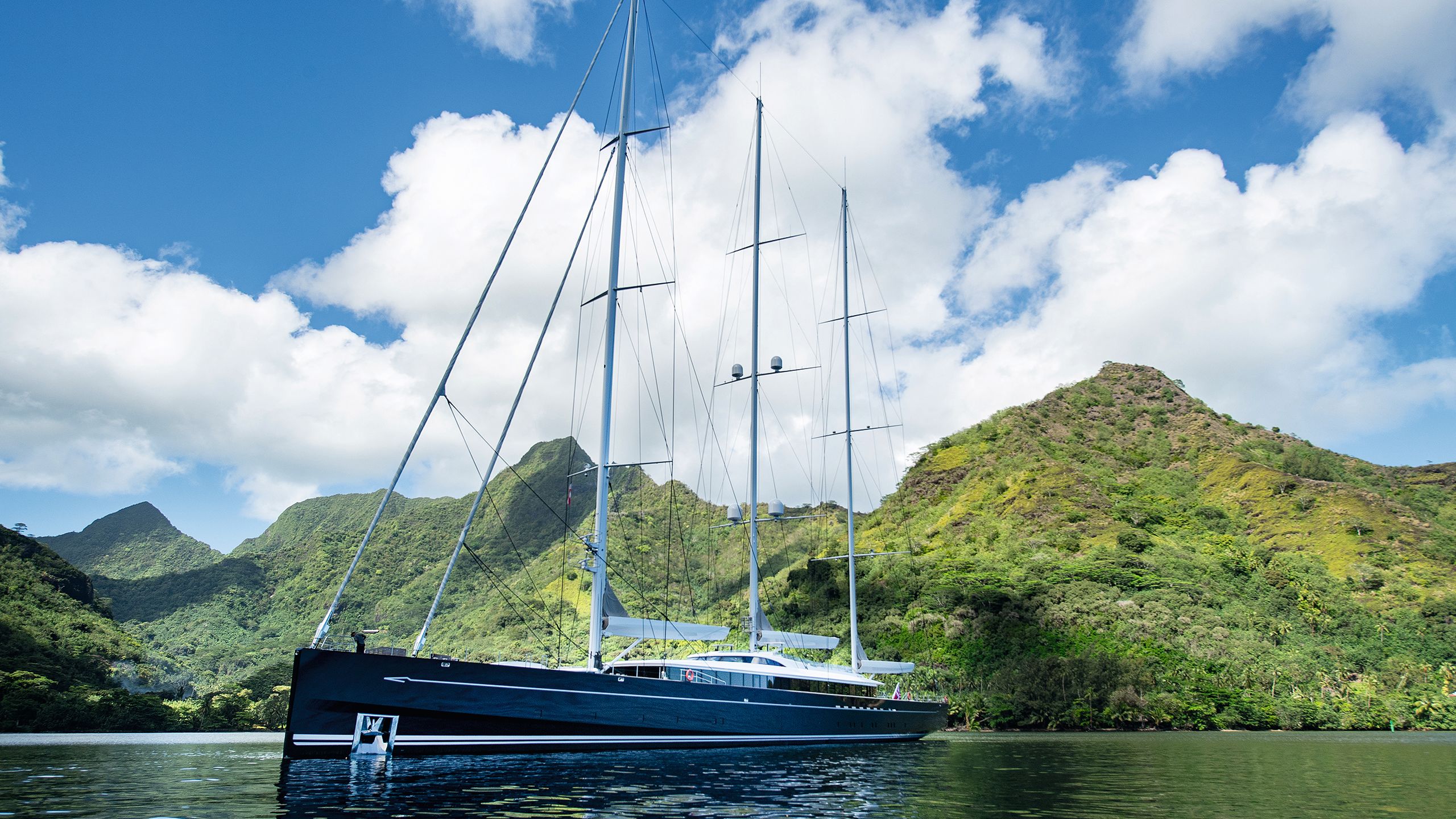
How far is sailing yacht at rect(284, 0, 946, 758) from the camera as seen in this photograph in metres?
19.0

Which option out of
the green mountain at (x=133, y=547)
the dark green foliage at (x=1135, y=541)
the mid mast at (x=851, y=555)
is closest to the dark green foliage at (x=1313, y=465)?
the dark green foliage at (x=1135, y=541)

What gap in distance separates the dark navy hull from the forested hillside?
17.0 ft

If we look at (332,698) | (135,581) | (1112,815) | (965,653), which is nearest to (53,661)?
(135,581)

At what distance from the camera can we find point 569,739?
70.6 ft

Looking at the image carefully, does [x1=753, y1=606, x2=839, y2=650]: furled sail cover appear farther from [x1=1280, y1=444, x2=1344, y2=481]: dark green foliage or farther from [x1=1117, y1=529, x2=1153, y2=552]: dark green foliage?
[x1=1280, y1=444, x2=1344, y2=481]: dark green foliage

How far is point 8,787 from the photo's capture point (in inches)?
642

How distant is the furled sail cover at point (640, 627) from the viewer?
2420 cm

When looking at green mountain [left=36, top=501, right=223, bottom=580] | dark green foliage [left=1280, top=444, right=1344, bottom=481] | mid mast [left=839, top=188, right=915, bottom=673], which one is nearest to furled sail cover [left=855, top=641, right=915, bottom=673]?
mid mast [left=839, top=188, right=915, bottom=673]

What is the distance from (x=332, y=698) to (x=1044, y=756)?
68.4 feet

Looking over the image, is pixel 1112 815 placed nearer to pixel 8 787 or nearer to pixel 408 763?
pixel 408 763

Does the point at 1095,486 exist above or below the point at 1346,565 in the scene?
above

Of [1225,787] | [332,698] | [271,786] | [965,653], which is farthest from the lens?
[965,653]

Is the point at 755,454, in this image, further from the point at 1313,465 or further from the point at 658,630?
the point at 1313,465

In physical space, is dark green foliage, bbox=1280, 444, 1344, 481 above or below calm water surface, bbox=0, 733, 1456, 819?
above
